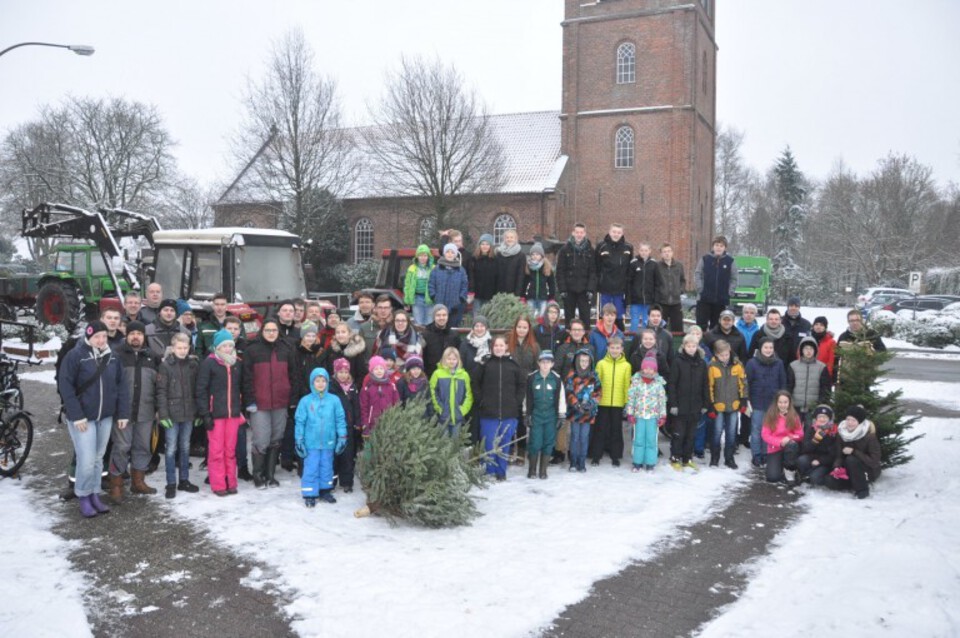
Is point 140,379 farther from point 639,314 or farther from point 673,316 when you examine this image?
point 673,316

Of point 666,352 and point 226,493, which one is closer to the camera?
point 226,493

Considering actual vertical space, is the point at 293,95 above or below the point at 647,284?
above

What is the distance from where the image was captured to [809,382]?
8.77m

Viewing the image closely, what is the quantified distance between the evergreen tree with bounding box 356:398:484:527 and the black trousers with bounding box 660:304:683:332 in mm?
5128

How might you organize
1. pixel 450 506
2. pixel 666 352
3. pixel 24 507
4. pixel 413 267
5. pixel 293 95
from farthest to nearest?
pixel 293 95 → pixel 413 267 → pixel 666 352 → pixel 24 507 → pixel 450 506

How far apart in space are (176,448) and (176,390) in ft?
2.28

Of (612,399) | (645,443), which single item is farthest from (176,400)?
(645,443)

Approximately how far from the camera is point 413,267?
33.1 ft

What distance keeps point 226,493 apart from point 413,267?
411 centimetres

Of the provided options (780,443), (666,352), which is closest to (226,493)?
(666,352)

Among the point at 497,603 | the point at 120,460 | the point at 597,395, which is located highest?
the point at 597,395

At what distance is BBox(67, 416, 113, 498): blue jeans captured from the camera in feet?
21.7

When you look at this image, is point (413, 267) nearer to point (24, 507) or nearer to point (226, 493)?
point (226, 493)

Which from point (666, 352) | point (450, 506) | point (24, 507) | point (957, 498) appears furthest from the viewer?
point (666, 352)
